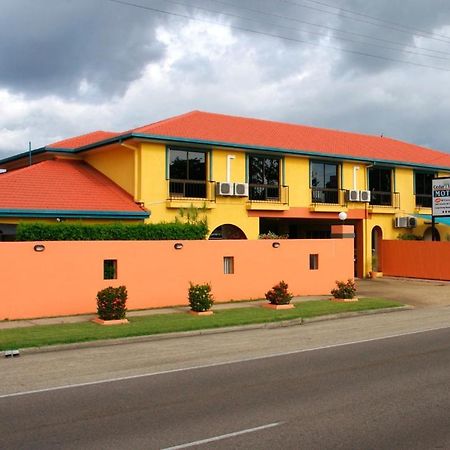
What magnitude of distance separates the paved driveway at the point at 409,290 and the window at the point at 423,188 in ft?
19.1

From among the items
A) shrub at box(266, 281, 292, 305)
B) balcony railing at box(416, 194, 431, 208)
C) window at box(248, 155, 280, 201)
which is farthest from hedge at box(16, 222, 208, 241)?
balcony railing at box(416, 194, 431, 208)

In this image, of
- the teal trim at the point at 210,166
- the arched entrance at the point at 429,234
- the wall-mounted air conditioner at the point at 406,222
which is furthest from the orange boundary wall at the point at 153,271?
the arched entrance at the point at 429,234

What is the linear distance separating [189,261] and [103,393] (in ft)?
39.7

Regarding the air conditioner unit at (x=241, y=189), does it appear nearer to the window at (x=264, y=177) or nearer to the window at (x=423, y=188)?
the window at (x=264, y=177)

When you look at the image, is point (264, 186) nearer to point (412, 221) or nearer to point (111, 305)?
point (412, 221)

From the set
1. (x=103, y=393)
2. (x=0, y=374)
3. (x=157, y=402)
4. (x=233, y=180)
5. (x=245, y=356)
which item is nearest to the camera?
(x=157, y=402)

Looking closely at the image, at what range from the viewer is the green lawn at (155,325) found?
1417 cm

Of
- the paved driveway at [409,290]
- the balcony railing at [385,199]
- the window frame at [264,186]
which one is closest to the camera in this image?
the paved driveway at [409,290]

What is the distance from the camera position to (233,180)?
2778 cm

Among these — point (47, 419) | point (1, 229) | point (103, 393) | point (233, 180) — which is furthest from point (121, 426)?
point (233, 180)

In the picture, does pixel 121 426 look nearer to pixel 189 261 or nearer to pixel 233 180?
pixel 189 261

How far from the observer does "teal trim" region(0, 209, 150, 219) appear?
21672 mm

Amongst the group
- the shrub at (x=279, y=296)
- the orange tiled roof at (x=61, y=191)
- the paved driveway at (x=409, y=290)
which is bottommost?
the paved driveway at (x=409, y=290)

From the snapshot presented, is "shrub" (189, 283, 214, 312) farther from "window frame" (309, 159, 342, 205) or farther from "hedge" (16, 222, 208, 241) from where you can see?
"window frame" (309, 159, 342, 205)
